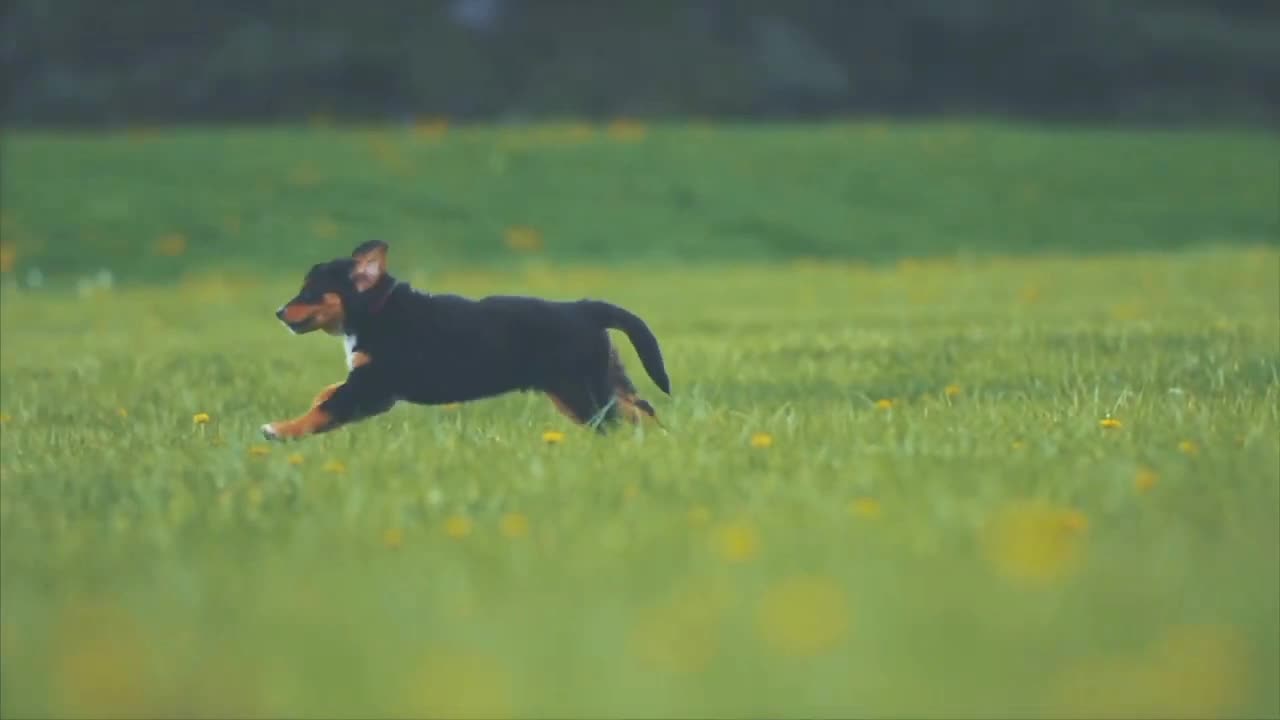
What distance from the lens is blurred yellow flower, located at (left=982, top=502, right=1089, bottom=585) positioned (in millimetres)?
3715

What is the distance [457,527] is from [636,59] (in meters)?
23.5

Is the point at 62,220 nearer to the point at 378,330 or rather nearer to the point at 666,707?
the point at 378,330

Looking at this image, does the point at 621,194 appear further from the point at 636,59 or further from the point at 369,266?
the point at 369,266

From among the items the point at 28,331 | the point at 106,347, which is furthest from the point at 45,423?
the point at 28,331

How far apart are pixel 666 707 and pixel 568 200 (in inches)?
689

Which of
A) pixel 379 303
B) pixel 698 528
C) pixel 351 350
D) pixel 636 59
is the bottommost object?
pixel 698 528

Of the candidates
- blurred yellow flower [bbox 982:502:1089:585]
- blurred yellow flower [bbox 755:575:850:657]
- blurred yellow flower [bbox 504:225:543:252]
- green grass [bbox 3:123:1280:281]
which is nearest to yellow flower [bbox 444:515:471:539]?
blurred yellow flower [bbox 755:575:850:657]

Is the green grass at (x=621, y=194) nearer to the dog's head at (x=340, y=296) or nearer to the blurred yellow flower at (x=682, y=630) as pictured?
the dog's head at (x=340, y=296)

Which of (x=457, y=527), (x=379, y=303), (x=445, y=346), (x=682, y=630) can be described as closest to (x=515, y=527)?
(x=457, y=527)

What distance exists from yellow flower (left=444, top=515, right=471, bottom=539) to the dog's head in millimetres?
1776

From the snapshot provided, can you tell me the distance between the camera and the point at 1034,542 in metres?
3.79

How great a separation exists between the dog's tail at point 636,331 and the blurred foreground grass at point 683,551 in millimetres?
206

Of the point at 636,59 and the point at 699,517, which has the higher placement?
the point at 636,59

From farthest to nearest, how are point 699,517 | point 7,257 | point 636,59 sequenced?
point 636,59 < point 7,257 < point 699,517
